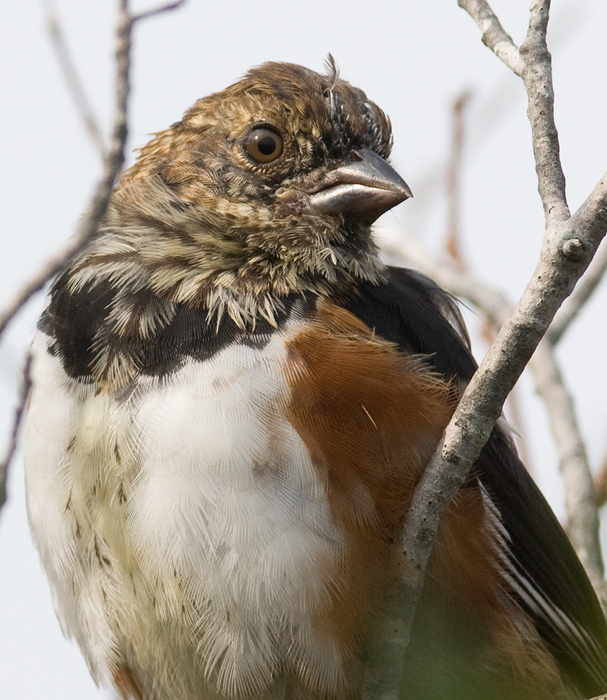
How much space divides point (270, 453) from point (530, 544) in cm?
146

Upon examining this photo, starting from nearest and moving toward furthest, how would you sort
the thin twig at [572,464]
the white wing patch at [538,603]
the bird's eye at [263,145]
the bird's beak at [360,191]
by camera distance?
A: the white wing patch at [538,603] < the bird's beak at [360,191] < the bird's eye at [263,145] < the thin twig at [572,464]

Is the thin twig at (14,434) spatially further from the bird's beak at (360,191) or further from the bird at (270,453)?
the bird's beak at (360,191)

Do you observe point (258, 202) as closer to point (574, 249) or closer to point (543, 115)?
point (543, 115)

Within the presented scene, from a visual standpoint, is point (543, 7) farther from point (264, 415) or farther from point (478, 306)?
point (478, 306)

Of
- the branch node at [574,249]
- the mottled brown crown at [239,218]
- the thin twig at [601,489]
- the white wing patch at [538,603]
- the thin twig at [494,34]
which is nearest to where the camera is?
the branch node at [574,249]

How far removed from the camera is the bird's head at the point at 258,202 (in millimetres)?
4160

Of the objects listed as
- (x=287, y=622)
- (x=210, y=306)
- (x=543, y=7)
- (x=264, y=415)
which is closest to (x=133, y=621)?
(x=287, y=622)

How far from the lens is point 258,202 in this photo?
436 cm

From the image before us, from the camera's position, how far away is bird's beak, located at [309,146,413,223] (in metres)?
4.30

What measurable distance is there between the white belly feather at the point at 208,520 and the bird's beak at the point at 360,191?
0.86 metres

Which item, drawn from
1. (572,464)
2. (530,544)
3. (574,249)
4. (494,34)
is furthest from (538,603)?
(494,34)

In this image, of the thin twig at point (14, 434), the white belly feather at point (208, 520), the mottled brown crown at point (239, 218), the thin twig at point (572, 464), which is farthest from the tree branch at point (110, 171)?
the thin twig at point (572, 464)

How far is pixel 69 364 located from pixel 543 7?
2.27 metres

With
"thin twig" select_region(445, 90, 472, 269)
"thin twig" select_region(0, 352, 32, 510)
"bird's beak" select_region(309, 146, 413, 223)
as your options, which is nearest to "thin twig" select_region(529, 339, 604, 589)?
"thin twig" select_region(445, 90, 472, 269)
